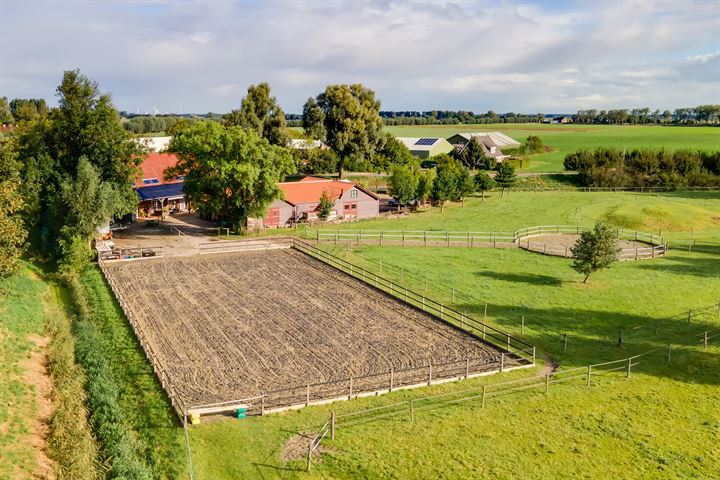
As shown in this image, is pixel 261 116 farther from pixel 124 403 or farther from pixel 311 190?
pixel 124 403

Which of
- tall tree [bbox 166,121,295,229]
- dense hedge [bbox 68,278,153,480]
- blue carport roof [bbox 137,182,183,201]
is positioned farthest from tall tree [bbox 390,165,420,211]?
dense hedge [bbox 68,278,153,480]

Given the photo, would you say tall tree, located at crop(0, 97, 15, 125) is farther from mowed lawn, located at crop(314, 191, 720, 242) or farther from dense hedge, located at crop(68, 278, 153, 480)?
dense hedge, located at crop(68, 278, 153, 480)

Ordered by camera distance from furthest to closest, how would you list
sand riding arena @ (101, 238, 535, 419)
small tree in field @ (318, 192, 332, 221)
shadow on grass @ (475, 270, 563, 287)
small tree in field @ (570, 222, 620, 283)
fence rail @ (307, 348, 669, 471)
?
small tree in field @ (318, 192, 332, 221) → shadow on grass @ (475, 270, 563, 287) → small tree in field @ (570, 222, 620, 283) → sand riding arena @ (101, 238, 535, 419) → fence rail @ (307, 348, 669, 471)

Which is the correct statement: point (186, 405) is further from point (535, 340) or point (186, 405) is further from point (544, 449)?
point (535, 340)

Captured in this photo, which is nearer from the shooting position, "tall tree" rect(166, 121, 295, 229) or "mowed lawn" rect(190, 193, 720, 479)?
"mowed lawn" rect(190, 193, 720, 479)

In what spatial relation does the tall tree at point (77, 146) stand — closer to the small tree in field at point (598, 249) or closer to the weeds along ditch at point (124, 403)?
the weeds along ditch at point (124, 403)

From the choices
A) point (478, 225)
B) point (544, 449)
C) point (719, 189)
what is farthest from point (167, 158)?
point (719, 189)

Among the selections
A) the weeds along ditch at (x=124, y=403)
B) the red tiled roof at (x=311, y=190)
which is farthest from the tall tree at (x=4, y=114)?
the weeds along ditch at (x=124, y=403)
